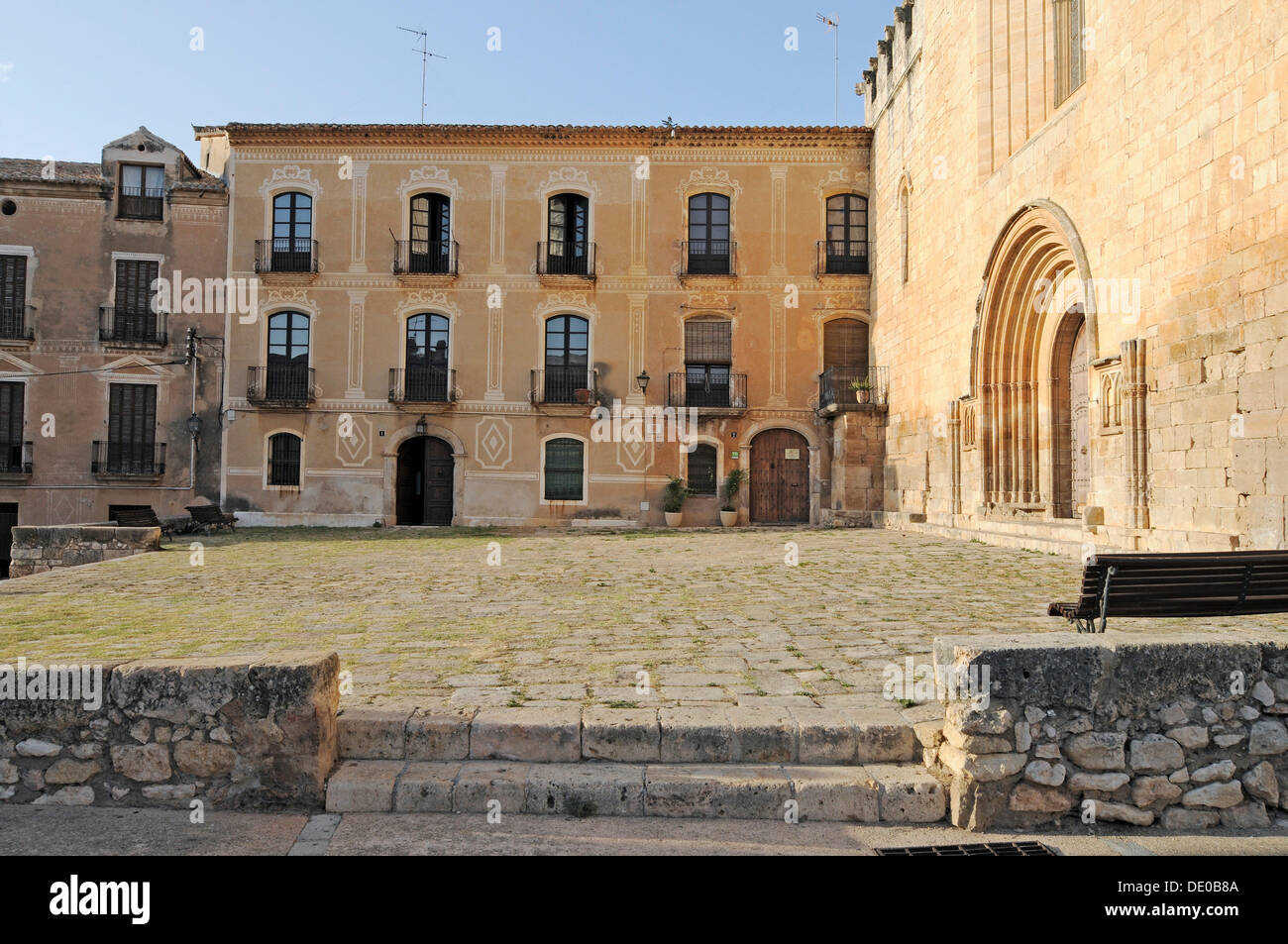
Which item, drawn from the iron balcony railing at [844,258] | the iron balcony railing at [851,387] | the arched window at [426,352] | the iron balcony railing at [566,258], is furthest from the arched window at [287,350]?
the iron balcony railing at [844,258]

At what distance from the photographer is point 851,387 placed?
20.6 metres

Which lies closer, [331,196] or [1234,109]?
[1234,109]

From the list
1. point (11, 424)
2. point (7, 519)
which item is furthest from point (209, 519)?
point (11, 424)

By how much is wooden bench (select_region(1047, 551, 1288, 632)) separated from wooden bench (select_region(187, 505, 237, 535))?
59.5 feet

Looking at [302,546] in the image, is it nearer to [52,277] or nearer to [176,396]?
[176,396]

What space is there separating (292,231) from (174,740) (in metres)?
20.9

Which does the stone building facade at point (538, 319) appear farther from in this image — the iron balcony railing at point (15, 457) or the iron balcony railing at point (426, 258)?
the iron balcony railing at point (15, 457)

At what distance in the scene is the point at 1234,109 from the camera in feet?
27.3

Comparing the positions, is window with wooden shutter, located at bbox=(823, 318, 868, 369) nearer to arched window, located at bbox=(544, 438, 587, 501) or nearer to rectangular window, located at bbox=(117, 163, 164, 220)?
arched window, located at bbox=(544, 438, 587, 501)

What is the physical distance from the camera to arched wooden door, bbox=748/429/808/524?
21500 millimetres

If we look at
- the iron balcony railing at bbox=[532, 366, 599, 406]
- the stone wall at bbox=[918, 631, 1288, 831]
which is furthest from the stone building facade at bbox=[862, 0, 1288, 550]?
the iron balcony railing at bbox=[532, 366, 599, 406]

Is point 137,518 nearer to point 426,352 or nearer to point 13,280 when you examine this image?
point 426,352
